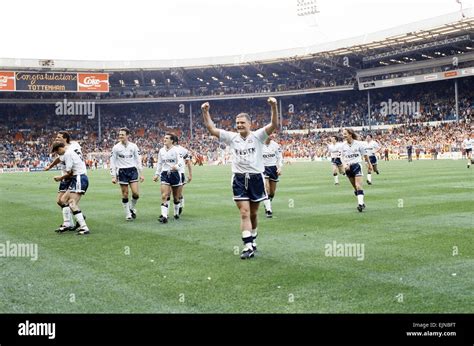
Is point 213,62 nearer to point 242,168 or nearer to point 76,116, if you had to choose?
point 76,116

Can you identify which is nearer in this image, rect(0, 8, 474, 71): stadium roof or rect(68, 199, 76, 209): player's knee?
rect(68, 199, 76, 209): player's knee

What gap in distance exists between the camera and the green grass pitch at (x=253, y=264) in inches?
245

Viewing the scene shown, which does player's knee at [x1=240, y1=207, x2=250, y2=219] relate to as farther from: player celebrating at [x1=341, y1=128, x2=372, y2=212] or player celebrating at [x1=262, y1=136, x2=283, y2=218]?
player celebrating at [x1=341, y1=128, x2=372, y2=212]

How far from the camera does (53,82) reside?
231 feet

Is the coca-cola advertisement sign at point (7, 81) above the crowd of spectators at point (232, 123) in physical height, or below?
above

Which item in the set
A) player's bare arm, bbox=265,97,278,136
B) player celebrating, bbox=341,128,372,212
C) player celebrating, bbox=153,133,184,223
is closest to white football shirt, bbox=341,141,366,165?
player celebrating, bbox=341,128,372,212

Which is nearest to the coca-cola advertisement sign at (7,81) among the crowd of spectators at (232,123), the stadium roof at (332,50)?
the stadium roof at (332,50)

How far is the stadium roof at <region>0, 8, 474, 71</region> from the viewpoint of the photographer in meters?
54.4

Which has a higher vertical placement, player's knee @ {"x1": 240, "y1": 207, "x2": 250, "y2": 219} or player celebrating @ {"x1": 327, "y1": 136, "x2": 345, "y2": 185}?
player celebrating @ {"x1": 327, "y1": 136, "x2": 345, "y2": 185}

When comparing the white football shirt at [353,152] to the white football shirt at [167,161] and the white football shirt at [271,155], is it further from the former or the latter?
the white football shirt at [167,161]

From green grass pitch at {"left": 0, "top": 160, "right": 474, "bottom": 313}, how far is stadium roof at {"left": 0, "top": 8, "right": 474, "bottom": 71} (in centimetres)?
4437

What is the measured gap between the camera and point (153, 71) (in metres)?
76.6

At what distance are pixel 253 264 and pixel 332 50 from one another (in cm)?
6017

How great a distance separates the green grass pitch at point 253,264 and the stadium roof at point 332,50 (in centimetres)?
4437
